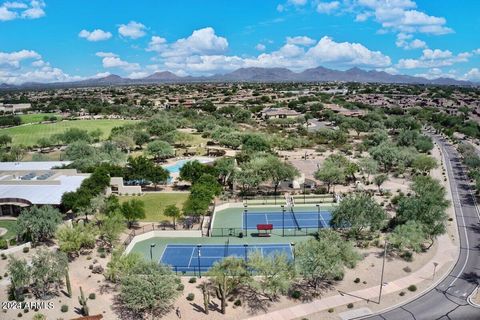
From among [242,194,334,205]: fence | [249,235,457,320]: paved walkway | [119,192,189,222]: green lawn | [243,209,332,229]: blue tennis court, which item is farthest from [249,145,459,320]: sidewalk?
[119,192,189,222]: green lawn

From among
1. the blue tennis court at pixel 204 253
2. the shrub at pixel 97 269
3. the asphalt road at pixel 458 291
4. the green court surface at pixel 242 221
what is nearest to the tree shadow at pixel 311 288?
the blue tennis court at pixel 204 253

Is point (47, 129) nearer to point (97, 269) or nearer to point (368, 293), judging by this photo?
point (97, 269)

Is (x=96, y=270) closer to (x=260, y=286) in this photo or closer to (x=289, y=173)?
(x=260, y=286)

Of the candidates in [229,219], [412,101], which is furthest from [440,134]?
[229,219]

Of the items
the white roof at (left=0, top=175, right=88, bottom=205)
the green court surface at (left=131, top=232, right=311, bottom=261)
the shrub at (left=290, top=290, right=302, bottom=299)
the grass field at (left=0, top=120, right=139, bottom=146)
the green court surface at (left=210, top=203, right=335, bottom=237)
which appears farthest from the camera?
the grass field at (left=0, top=120, right=139, bottom=146)

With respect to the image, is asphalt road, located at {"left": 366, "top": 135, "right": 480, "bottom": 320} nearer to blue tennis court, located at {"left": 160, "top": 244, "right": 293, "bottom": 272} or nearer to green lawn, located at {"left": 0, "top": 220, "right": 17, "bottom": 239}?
blue tennis court, located at {"left": 160, "top": 244, "right": 293, "bottom": 272}

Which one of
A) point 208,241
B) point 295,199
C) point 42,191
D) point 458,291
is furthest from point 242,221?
point 42,191
